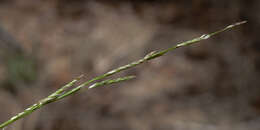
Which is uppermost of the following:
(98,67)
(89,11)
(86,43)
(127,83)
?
(89,11)

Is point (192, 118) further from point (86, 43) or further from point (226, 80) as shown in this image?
point (86, 43)

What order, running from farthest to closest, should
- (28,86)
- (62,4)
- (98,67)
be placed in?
(62,4) → (98,67) → (28,86)

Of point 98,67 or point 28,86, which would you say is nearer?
point 28,86

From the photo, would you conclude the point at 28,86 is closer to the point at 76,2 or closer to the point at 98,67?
the point at 98,67

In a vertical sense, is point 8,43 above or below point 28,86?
above

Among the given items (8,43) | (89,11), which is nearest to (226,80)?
(89,11)

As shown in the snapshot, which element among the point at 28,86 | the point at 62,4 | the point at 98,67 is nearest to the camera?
the point at 28,86
